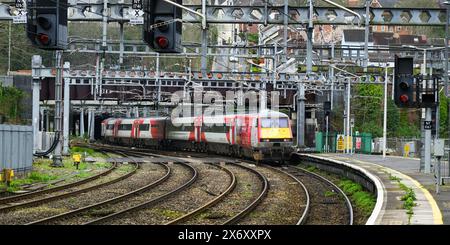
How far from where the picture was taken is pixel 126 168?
37.0m

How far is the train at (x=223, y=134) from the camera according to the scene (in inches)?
1578

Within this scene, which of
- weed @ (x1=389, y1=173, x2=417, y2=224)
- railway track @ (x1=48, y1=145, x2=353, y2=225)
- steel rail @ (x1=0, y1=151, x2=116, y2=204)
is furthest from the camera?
steel rail @ (x1=0, y1=151, x2=116, y2=204)

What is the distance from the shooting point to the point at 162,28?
66.1 feet

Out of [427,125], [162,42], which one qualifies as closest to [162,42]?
[162,42]

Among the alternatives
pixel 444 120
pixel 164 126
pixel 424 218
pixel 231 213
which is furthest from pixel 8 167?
pixel 444 120

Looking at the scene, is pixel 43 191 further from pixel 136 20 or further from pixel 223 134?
pixel 223 134

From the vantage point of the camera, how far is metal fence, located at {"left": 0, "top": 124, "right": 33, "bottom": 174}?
1016 inches

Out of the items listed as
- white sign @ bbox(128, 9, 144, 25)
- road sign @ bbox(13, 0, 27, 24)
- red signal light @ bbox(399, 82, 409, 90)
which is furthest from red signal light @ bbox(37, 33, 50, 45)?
red signal light @ bbox(399, 82, 409, 90)

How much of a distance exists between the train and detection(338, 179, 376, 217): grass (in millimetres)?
10126

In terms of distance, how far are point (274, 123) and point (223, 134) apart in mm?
6271

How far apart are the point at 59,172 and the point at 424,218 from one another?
1972cm

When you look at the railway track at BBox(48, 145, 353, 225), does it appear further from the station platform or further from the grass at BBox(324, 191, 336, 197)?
the station platform

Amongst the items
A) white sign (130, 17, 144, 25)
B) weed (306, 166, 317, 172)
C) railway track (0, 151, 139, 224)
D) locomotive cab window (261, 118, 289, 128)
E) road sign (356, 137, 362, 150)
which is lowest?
weed (306, 166, 317, 172)
